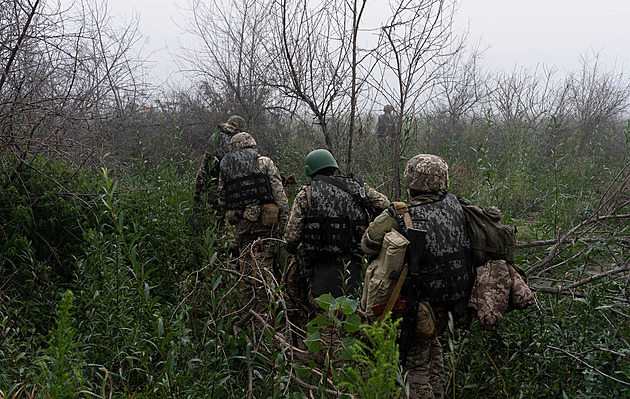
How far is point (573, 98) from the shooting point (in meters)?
13.7

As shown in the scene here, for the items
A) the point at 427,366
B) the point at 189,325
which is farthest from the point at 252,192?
the point at 427,366

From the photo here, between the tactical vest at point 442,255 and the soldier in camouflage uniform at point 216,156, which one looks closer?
the tactical vest at point 442,255

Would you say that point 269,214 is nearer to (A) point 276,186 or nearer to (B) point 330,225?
(A) point 276,186

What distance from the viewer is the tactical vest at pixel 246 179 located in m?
4.46

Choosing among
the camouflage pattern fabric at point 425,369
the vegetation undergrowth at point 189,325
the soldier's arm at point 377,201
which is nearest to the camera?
the vegetation undergrowth at point 189,325

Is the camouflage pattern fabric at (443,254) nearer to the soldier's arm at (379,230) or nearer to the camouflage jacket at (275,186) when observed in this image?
the soldier's arm at (379,230)

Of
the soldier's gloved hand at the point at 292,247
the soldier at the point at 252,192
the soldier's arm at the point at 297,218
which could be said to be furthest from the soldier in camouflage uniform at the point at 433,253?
the soldier at the point at 252,192

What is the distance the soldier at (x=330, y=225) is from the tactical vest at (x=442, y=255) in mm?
852

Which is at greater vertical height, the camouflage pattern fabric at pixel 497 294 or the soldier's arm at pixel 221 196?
the soldier's arm at pixel 221 196

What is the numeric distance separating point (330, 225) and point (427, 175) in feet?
3.29

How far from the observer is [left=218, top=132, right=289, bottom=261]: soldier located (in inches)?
176

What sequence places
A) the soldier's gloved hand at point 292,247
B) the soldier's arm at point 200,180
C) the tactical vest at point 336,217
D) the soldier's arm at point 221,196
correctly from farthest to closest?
the soldier's arm at point 200,180 < the soldier's arm at point 221,196 < the soldier's gloved hand at point 292,247 < the tactical vest at point 336,217

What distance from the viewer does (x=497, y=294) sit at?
2.42 m

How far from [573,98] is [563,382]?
14354 mm
